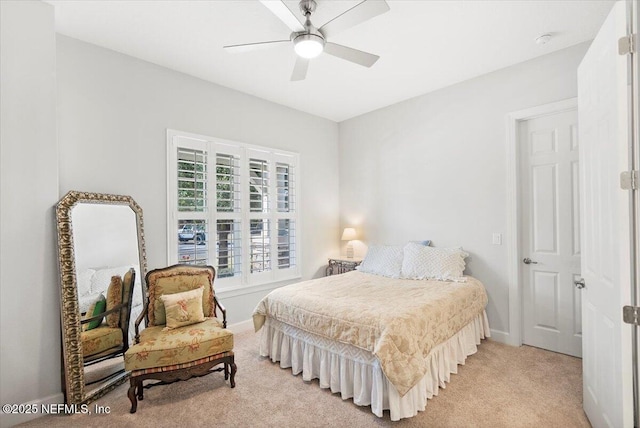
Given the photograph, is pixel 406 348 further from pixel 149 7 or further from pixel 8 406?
pixel 149 7

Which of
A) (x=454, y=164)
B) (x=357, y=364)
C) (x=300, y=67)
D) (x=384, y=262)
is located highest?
(x=300, y=67)

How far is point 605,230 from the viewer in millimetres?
1715

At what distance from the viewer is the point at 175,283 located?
2.88 metres

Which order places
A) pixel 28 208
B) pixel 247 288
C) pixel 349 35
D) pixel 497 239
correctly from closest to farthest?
pixel 28 208 < pixel 349 35 < pixel 497 239 < pixel 247 288

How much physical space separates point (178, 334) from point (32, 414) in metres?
1.04

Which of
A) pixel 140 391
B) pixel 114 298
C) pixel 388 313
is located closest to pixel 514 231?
pixel 388 313

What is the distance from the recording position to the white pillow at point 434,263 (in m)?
3.38

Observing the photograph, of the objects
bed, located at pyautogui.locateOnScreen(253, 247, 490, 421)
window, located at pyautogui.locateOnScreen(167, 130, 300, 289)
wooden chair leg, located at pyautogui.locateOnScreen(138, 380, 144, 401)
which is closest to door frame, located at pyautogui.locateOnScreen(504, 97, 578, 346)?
bed, located at pyautogui.locateOnScreen(253, 247, 490, 421)

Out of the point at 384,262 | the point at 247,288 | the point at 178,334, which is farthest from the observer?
the point at 247,288

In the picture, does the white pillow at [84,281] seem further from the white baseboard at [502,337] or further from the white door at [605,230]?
the white baseboard at [502,337]

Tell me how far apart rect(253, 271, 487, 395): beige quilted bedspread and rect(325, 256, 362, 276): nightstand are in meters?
1.03

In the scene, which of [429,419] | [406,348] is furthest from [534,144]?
[429,419]

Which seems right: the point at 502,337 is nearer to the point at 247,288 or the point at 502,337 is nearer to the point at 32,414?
the point at 247,288

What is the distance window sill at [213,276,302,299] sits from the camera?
3688 mm
